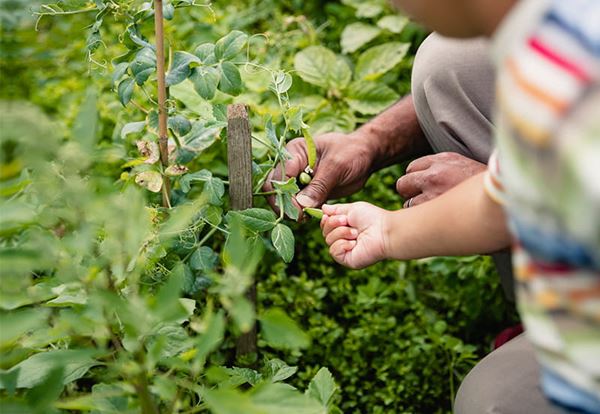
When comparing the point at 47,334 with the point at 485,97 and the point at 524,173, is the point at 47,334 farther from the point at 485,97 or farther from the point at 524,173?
the point at 485,97

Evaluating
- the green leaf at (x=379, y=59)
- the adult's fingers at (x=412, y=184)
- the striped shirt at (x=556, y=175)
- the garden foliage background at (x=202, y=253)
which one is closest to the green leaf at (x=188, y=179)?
the garden foliage background at (x=202, y=253)

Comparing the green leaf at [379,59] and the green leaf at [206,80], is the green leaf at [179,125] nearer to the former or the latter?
the green leaf at [206,80]

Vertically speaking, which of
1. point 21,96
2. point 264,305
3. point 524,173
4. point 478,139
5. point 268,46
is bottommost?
point 21,96

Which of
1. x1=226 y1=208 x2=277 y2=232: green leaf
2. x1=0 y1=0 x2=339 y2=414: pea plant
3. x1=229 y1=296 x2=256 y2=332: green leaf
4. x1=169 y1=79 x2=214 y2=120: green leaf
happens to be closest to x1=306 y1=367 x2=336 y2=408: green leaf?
x1=0 y1=0 x2=339 y2=414: pea plant

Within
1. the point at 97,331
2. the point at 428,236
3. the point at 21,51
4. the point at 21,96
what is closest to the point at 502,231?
the point at 428,236

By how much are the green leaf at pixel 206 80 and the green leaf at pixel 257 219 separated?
209 mm

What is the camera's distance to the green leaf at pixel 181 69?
4.99 ft

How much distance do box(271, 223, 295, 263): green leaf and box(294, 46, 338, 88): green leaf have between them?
2.92 ft

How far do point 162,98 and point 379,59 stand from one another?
40.3 inches

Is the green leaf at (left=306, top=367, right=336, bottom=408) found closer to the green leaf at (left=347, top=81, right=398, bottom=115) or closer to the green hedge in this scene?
the green hedge

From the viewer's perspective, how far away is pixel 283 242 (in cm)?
149

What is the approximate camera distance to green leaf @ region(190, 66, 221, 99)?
1494 millimetres

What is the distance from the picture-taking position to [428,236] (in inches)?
46.9

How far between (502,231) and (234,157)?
598 mm
